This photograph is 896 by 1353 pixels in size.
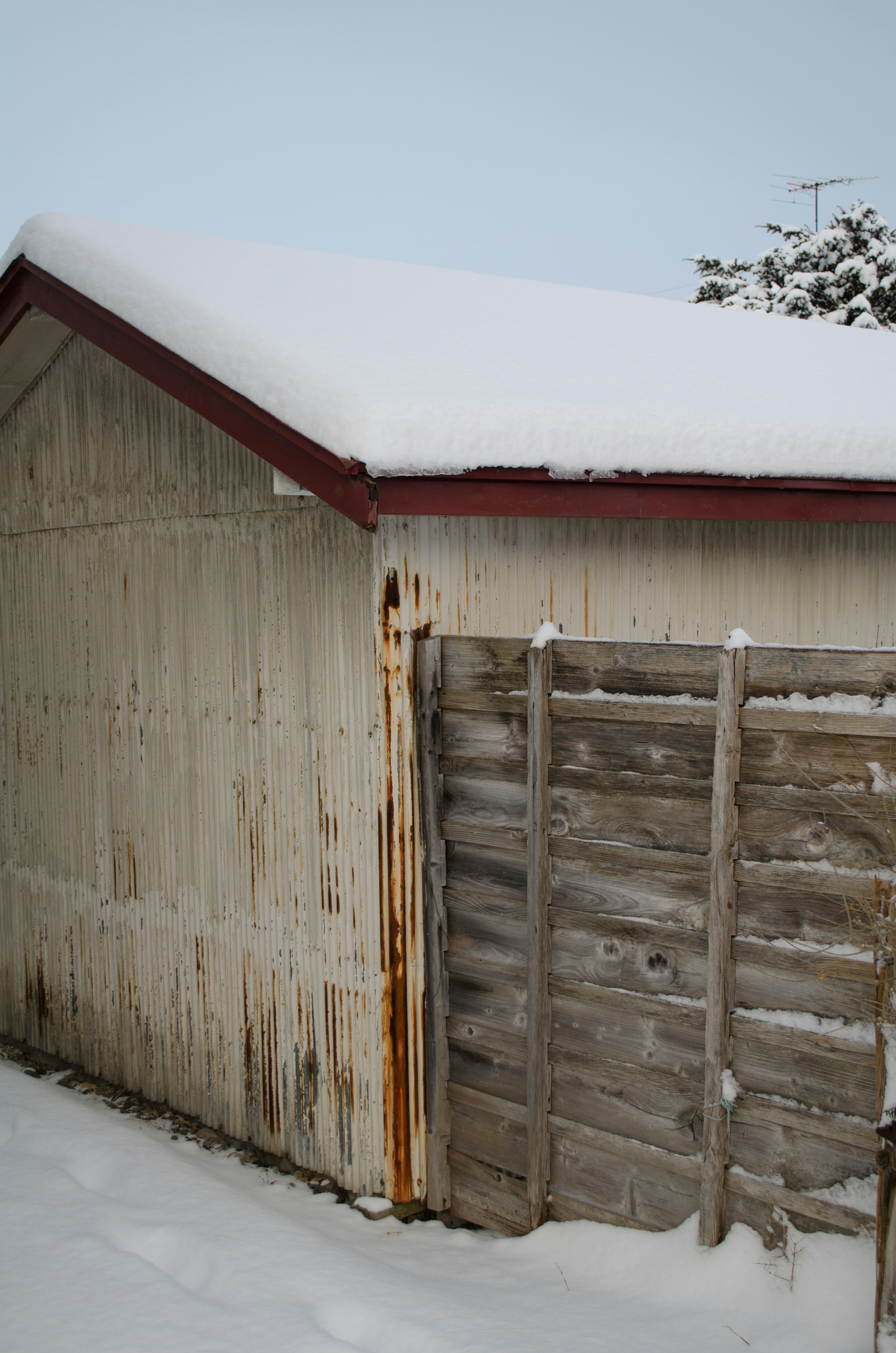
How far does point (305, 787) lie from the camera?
4637mm

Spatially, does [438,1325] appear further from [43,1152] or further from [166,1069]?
[166,1069]

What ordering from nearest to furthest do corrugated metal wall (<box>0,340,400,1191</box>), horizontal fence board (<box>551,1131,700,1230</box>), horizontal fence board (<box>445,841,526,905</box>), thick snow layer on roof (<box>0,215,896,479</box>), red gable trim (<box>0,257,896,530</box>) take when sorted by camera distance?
horizontal fence board (<box>551,1131,700,1230</box>), red gable trim (<box>0,257,896,530</box>), thick snow layer on roof (<box>0,215,896,479</box>), horizontal fence board (<box>445,841,526,905</box>), corrugated metal wall (<box>0,340,400,1191</box>)

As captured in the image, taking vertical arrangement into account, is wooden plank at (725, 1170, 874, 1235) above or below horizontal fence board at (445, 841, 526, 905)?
below

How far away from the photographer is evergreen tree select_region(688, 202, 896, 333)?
2478 centimetres

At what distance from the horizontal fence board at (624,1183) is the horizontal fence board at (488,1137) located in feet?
0.46

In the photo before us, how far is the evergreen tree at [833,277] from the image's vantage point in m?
24.8

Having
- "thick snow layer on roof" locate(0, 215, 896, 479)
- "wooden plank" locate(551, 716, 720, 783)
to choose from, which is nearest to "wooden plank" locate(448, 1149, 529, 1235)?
"wooden plank" locate(551, 716, 720, 783)

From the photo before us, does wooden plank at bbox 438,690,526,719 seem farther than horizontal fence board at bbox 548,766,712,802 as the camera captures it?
Yes

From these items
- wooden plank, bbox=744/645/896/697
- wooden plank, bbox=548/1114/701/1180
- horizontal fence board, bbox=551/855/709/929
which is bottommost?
wooden plank, bbox=548/1114/701/1180

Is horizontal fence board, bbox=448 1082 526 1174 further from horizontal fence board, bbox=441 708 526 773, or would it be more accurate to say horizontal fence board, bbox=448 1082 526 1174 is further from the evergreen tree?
the evergreen tree

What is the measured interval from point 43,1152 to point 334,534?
2.81m

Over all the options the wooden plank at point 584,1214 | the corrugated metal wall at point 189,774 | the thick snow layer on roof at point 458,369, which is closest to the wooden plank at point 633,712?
the corrugated metal wall at point 189,774

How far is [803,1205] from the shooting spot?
3.37 metres

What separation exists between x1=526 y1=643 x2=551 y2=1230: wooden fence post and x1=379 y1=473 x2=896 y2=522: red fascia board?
22.6 inches
